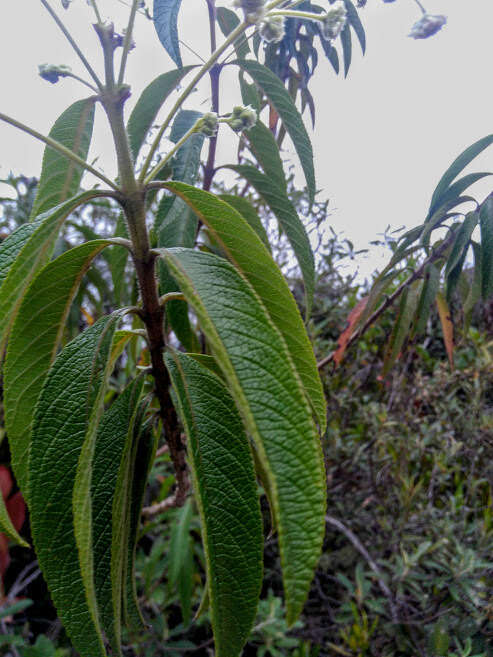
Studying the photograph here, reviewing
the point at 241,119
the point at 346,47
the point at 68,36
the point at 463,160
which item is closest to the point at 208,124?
the point at 241,119

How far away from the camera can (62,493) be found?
15.4 inches

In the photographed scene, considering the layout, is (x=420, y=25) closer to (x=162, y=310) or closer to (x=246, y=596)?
(x=162, y=310)

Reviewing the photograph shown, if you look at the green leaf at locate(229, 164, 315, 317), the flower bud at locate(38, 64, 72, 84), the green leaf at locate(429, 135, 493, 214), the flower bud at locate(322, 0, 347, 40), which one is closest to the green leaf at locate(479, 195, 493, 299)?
the green leaf at locate(429, 135, 493, 214)

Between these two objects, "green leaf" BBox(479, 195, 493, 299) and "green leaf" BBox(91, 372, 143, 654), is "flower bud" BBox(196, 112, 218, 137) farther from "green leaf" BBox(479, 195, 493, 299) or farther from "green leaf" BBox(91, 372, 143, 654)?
"green leaf" BBox(479, 195, 493, 299)

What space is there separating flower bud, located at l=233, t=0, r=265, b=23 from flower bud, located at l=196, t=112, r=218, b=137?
0.10 metres

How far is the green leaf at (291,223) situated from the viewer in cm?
67

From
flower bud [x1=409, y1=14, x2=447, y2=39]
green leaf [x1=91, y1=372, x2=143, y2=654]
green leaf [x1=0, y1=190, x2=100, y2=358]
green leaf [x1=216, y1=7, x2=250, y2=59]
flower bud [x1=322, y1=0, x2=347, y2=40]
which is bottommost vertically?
green leaf [x1=91, y1=372, x2=143, y2=654]

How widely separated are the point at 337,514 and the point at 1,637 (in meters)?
1.05

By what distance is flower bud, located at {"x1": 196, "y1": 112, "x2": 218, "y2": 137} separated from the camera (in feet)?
1.62

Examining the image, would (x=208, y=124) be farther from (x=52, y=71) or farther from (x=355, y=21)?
(x=355, y=21)

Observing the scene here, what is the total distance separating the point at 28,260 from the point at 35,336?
7 centimetres

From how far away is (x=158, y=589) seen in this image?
5.04 ft

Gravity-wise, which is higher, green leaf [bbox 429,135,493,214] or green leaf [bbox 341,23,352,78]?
green leaf [bbox 341,23,352,78]

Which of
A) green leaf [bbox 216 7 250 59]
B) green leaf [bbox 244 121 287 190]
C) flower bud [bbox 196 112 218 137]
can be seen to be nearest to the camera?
flower bud [bbox 196 112 218 137]
